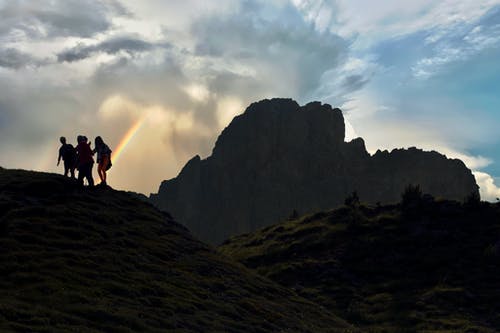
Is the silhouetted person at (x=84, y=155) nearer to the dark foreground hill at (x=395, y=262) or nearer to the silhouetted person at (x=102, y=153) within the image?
the silhouetted person at (x=102, y=153)

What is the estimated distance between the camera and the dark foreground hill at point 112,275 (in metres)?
22.0

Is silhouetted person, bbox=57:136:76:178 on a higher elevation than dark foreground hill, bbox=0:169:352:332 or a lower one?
higher

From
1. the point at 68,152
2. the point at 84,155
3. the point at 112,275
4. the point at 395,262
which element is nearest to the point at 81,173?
the point at 84,155

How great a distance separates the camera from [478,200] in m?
83.2

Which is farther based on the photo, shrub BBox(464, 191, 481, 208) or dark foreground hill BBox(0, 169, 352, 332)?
shrub BBox(464, 191, 481, 208)

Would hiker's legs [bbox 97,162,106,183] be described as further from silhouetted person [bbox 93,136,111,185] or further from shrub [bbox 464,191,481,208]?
shrub [bbox 464,191,481,208]

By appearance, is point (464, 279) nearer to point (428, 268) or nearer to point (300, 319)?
point (428, 268)

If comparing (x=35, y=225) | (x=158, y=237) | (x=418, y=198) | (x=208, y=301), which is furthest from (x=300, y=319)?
(x=418, y=198)

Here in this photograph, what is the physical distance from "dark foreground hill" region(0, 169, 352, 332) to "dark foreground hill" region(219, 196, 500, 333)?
57.4 feet

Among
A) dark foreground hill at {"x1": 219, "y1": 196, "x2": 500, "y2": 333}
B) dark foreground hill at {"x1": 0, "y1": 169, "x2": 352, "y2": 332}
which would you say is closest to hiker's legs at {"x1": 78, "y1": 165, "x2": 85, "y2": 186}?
dark foreground hill at {"x1": 0, "y1": 169, "x2": 352, "y2": 332}

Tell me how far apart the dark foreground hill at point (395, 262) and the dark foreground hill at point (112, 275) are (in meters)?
17.5

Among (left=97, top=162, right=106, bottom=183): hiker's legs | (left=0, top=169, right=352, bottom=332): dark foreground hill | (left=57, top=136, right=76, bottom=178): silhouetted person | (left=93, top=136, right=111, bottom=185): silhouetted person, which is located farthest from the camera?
(left=57, top=136, right=76, bottom=178): silhouetted person

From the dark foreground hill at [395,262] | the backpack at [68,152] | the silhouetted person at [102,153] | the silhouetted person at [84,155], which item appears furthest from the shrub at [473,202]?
the silhouetted person at [84,155]

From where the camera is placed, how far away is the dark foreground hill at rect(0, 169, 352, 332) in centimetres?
2195
